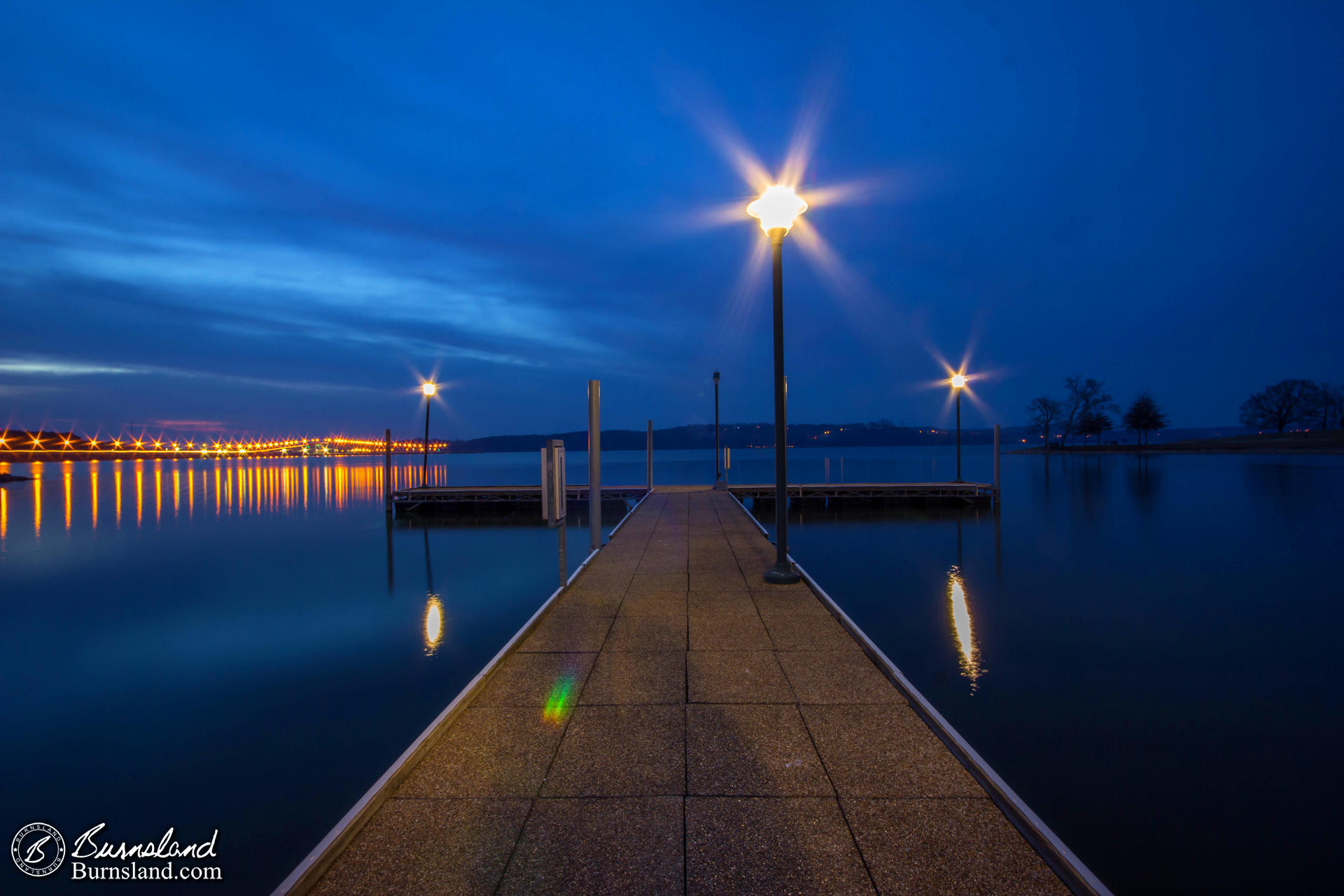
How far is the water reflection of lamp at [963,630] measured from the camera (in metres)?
8.15

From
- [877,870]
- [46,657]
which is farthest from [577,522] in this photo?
[877,870]

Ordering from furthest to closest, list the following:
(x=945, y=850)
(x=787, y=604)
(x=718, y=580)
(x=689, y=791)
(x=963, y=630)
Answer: (x=963, y=630), (x=718, y=580), (x=787, y=604), (x=689, y=791), (x=945, y=850)

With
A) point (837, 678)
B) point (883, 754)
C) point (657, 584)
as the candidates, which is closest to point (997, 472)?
point (657, 584)

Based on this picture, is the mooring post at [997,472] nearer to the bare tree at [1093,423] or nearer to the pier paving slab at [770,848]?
the pier paving slab at [770,848]

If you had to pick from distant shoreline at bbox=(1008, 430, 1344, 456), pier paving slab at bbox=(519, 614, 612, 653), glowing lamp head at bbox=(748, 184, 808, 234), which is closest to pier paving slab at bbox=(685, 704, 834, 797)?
pier paving slab at bbox=(519, 614, 612, 653)

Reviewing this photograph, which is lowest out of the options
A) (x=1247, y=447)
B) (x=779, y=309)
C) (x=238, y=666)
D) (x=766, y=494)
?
(x=238, y=666)

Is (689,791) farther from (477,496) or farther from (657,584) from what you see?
(477,496)

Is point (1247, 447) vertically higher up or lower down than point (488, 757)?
higher up

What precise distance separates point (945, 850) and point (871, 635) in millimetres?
6993

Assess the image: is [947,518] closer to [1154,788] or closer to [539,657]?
[1154,788]

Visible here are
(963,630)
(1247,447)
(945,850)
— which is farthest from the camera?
(1247,447)

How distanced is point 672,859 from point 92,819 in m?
5.82

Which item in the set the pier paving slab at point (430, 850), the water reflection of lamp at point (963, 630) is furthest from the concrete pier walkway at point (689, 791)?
the water reflection of lamp at point (963, 630)

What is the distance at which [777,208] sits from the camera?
7449mm
